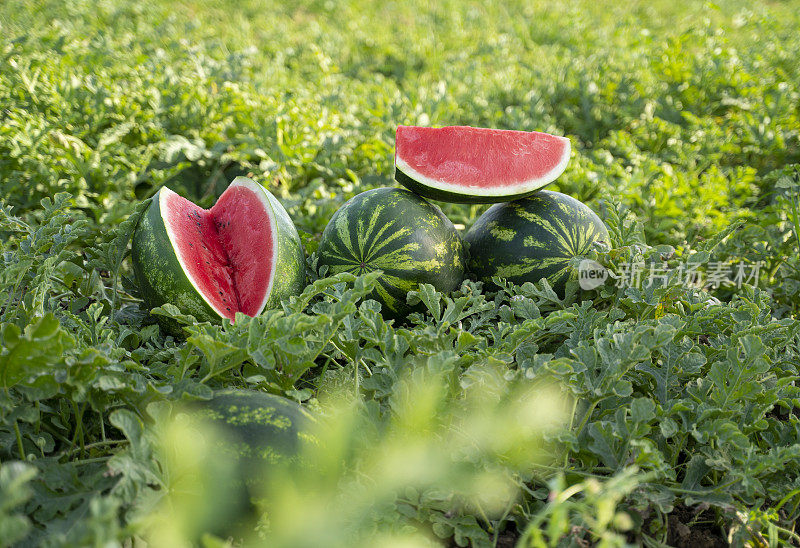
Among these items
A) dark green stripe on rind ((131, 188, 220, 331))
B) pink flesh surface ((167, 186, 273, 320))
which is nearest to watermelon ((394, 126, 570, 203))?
pink flesh surface ((167, 186, 273, 320))

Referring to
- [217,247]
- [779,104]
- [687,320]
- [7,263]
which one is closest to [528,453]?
[687,320]

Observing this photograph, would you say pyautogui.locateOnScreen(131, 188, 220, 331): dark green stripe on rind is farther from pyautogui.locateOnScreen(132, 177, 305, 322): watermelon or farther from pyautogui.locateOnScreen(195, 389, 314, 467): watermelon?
pyautogui.locateOnScreen(195, 389, 314, 467): watermelon

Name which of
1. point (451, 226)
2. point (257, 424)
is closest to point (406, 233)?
point (451, 226)

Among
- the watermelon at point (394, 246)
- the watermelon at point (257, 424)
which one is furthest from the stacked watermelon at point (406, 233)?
the watermelon at point (257, 424)

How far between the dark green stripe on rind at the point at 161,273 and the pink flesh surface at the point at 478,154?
3.23 ft

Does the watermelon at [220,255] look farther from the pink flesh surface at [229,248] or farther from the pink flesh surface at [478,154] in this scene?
the pink flesh surface at [478,154]

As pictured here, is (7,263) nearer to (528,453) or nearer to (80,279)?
(80,279)

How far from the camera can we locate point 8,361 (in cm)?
139

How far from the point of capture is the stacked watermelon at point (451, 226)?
238 centimetres

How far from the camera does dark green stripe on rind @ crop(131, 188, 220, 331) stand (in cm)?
210

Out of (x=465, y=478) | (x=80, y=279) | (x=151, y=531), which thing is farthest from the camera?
(x=80, y=279)

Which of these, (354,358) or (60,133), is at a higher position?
(60,133)

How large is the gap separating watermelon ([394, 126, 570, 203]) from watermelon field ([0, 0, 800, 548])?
19mm

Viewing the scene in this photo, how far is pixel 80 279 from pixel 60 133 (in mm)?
1226
